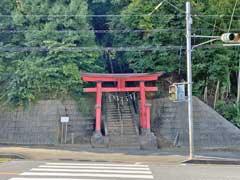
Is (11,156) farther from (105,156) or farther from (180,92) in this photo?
(180,92)

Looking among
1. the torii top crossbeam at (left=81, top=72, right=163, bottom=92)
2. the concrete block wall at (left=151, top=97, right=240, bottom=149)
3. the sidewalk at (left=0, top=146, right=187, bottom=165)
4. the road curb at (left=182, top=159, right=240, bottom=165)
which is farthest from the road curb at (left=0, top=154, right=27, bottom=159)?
the concrete block wall at (left=151, top=97, right=240, bottom=149)

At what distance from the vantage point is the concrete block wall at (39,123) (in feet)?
79.7

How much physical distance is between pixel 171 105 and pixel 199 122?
2.06 meters

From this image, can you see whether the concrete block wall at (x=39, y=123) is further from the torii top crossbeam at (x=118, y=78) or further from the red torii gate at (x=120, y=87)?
the torii top crossbeam at (x=118, y=78)

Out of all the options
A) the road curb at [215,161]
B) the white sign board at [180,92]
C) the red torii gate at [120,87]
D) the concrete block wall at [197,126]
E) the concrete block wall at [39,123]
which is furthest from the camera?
the concrete block wall at [39,123]

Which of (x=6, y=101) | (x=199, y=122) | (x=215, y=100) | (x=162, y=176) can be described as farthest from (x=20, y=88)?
(x=162, y=176)

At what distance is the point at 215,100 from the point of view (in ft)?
88.6

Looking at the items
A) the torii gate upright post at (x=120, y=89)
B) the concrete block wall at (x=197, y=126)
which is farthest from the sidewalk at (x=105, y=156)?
the concrete block wall at (x=197, y=126)

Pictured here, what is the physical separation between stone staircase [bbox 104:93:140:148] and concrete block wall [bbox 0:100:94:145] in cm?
142

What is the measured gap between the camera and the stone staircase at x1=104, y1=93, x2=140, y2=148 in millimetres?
23484

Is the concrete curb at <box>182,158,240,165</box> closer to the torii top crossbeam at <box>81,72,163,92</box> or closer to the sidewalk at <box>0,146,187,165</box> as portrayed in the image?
the sidewalk at <box>0,146,187,165</box>

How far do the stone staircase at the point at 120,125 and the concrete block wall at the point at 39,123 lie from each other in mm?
1421

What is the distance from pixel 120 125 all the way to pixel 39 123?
496 centimetres

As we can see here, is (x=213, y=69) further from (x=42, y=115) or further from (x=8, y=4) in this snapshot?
(x=8, y=4)
